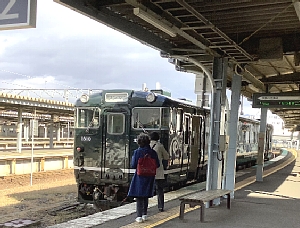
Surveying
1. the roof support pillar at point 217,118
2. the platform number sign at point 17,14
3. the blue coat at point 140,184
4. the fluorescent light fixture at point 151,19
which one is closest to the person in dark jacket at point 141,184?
the blue coat at point 140,184

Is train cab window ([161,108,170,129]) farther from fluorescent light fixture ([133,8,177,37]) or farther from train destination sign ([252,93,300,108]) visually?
fluorescent light fixture ([133,8,177,37])

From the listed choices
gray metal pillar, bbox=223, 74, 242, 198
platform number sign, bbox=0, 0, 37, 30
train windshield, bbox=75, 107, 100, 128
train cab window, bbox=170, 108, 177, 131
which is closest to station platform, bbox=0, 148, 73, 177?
train windshield, bbox=75, 107, 100, 128

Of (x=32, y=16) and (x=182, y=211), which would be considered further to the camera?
(x=182, y=211)

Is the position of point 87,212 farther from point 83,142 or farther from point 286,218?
point 286,218

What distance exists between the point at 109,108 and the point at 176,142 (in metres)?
2.11

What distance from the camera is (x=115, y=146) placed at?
10.5m

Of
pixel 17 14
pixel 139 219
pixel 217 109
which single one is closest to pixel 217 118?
pixel 217 109

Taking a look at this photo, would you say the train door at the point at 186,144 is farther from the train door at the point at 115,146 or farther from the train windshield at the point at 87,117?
the train windshield at the point at 87,117

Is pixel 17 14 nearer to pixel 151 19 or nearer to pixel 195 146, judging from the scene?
pixel 151 19

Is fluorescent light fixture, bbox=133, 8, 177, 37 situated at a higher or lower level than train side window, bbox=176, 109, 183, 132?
higher

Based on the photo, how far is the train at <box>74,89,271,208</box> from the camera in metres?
10.3

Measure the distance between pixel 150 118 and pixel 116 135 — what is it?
1.05 m

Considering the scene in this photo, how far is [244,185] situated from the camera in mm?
12359

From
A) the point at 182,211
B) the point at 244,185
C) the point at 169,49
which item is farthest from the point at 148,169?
the point at 244,185
